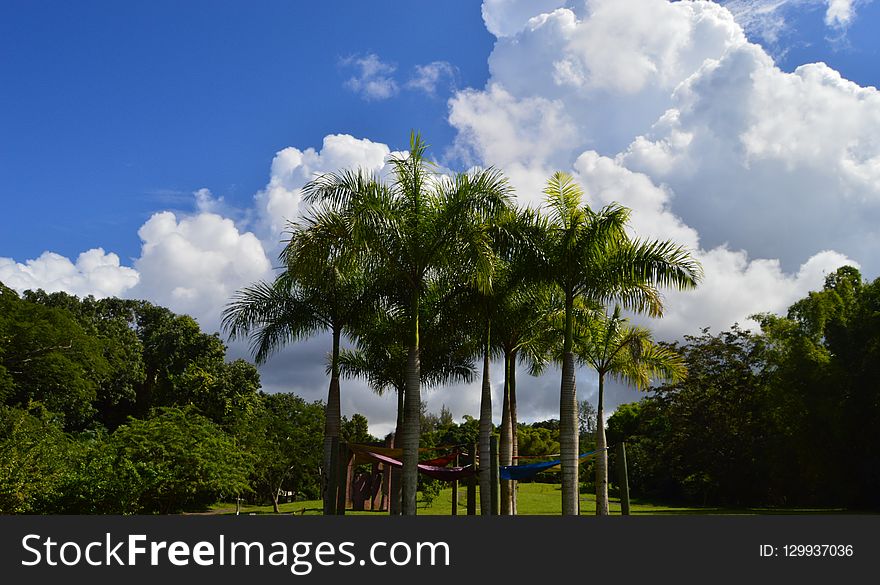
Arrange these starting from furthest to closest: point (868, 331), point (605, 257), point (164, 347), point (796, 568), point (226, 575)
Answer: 1. point (164, 347)
2. point (868, 331)
3. point (605, 257)
4. point (796, 568)
5. point (226, 575)

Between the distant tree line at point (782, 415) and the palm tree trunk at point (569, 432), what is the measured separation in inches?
751

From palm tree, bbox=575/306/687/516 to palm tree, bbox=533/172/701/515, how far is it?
342 centimetres

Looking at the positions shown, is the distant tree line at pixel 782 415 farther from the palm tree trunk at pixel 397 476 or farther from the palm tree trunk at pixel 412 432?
the palm tree trunk at pixel 412 432

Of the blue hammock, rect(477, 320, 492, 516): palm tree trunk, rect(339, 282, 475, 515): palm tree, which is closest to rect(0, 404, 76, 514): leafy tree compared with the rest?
rect(339, 282, 475, 515): palm tree

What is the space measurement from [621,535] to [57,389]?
26.1m

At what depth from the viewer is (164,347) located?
3909 centimetres

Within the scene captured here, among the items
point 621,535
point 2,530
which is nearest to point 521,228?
point 621,535

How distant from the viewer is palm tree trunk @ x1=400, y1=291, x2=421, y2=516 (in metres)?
12.2

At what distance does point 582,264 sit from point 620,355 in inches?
228

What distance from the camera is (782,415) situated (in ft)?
103

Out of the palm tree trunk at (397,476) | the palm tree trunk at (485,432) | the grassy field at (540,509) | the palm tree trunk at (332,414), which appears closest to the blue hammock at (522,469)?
the palm tree trunk at (485,432)

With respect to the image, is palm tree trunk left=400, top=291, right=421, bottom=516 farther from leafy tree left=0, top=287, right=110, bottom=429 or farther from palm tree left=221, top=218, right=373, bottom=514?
leafy tree left=0, top=287, right=110, bottom=429

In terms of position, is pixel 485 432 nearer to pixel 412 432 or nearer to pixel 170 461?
pixel 412 432

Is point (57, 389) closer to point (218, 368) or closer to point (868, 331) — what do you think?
point (218, 368)
